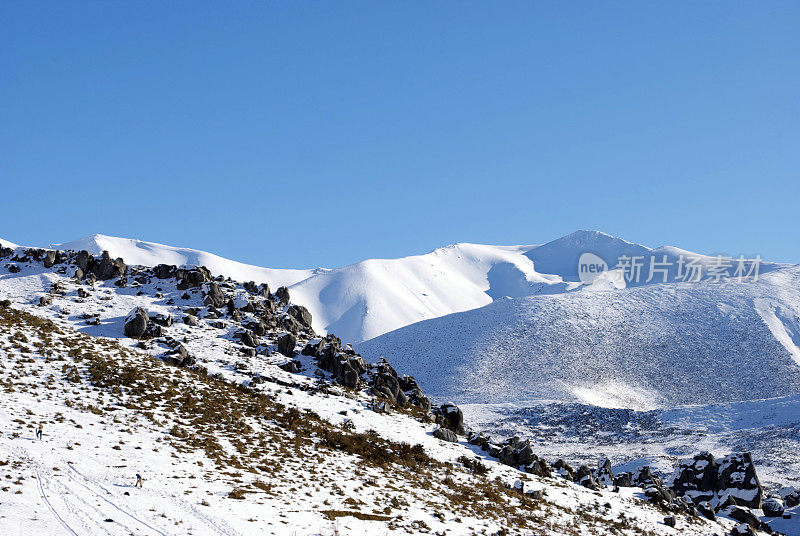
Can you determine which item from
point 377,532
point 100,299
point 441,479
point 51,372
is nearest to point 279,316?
point 100,299

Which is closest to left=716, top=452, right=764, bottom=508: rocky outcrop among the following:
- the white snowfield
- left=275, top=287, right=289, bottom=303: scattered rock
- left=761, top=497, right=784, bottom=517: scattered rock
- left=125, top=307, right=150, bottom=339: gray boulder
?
left=761, top=497, right=784, bottom=517: scattered rock

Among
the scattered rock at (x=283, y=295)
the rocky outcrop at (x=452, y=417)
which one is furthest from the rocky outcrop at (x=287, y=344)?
the rocky outcrop at (x=452, y=417)

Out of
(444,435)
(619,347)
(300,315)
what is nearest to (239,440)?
(444,435)

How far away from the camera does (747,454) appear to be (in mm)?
45125

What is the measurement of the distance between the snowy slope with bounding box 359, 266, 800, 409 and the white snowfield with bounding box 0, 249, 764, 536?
62595mm

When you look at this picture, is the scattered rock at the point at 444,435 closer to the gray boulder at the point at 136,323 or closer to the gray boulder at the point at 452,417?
the gray boulder at the point at 452,417

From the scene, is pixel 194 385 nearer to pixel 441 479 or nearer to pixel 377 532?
pixel 441 479

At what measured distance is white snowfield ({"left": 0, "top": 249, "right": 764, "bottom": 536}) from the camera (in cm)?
1791

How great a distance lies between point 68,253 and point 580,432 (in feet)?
202

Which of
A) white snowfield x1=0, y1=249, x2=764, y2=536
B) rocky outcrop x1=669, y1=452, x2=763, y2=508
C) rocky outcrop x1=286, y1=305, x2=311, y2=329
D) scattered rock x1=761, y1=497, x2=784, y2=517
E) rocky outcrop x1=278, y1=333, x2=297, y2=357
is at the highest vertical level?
rocky outcrop x1=286, y1=305, x2=311, y2=329

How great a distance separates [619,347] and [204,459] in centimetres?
10641

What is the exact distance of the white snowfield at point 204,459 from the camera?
58.7 ft

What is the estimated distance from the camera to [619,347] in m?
116

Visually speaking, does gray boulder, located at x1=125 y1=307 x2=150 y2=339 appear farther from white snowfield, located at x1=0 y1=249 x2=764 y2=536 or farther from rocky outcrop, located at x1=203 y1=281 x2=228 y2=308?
rocky outcrop, located at x1=203 y1=281 x2=228 y2=308
